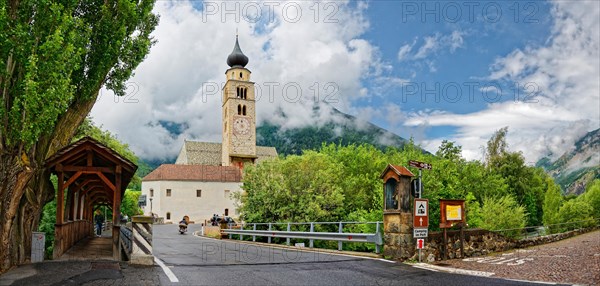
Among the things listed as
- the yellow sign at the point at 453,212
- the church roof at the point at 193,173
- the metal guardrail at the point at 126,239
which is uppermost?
the church roof at the point at 193,173

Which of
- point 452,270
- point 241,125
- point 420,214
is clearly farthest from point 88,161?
point 241,125

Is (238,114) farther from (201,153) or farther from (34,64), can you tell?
(34,64)

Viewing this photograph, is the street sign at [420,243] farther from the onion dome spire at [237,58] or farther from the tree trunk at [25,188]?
the onion dome spire at [237,58]

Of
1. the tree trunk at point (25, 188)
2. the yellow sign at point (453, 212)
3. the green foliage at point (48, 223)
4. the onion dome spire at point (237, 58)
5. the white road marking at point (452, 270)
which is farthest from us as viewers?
the onion dome spire at point (237, 58)

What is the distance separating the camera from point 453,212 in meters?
13.4

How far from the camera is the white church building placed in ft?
245

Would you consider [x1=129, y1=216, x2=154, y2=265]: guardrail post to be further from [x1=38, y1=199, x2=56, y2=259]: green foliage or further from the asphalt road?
[x1=38, y1=199, x2=56, y2=259]: green foliage

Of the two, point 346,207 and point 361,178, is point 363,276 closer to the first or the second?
point 346,207

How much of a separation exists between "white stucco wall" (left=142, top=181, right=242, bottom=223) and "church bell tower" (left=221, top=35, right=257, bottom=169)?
6.87 meters

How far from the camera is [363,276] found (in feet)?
30.4

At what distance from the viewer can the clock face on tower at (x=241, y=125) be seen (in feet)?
275

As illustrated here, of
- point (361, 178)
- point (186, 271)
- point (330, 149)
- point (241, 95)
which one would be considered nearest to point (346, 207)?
point (361, 178)

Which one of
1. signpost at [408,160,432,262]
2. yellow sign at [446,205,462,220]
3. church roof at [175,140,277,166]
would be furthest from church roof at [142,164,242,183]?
signpost at [408,160,432,262]

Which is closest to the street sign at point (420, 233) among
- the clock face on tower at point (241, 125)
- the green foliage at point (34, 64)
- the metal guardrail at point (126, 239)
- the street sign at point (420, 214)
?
the street sign at point (420, 214)
